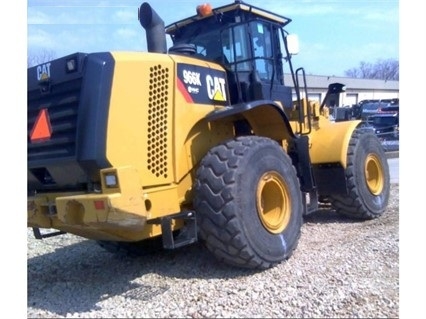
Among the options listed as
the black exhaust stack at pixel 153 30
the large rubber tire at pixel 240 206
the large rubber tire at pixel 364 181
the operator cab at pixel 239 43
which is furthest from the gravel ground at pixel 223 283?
the black exhaust stack at pixel 153 30

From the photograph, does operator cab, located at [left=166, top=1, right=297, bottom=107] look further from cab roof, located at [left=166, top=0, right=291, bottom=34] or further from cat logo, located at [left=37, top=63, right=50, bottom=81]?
cat logo, located at [left=37, top=63, right=50, bottom=81]

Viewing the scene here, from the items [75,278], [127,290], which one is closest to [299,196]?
[127,290]

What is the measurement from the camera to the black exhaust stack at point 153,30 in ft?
13.2

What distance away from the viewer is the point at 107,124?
3.31 meters

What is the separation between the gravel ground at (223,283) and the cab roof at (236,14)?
2.40 m

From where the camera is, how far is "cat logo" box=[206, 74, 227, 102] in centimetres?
416

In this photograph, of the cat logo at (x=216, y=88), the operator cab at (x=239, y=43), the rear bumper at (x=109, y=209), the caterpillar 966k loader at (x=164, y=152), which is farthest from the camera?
the operator cab at (x=239, y=43)

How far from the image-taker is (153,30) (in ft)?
13.4

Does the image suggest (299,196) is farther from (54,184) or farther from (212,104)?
(54,184)

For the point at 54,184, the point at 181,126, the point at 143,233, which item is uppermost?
the point at 181,126

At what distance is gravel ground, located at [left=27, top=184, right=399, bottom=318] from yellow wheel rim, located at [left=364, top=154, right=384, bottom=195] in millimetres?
1141

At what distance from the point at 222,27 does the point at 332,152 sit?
1897 millimetres

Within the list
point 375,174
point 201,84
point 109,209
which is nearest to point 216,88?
point 201,84

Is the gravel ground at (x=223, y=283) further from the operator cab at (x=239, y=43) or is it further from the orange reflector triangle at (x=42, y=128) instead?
the operator cab at (x=239, y=43)
